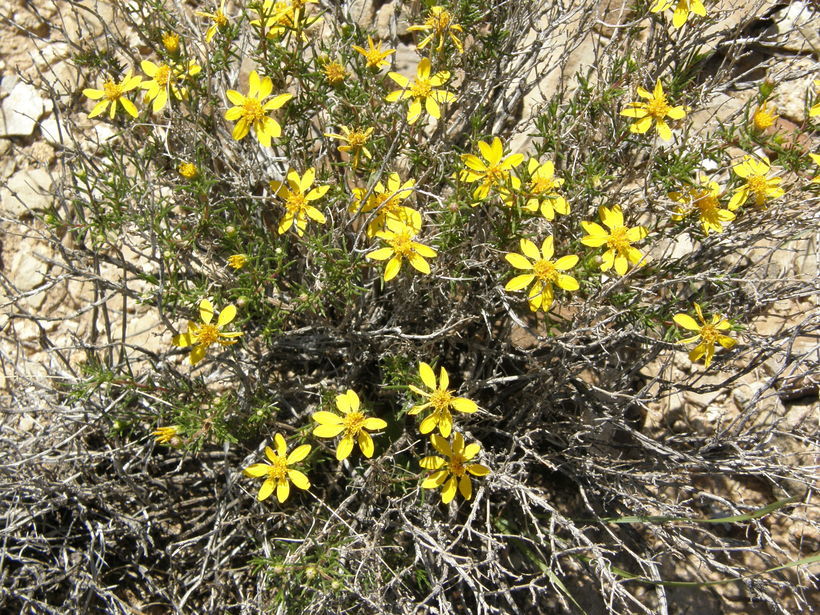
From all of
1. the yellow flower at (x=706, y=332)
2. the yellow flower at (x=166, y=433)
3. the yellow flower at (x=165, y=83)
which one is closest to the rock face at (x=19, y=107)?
the yellow flower at (x=165, y=83)

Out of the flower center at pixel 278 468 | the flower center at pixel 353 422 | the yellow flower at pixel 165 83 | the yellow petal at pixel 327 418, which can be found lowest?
the flower center at pixel 278 468

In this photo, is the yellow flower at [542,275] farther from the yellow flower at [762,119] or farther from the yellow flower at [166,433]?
the yellow flower at [166,433]

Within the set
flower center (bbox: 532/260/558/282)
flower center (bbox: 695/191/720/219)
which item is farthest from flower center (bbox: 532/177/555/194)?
flower center (bbox: 695/191/720/219)

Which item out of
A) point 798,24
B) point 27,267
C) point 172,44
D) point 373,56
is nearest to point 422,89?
point 373,56

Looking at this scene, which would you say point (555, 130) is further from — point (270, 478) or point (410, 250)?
point (270, 478)

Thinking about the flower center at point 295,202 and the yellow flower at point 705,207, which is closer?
the yellow flower at point 705,207

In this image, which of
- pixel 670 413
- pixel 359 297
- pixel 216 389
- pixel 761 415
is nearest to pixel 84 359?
pixel 216 389

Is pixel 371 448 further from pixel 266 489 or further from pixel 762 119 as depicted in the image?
pixel 762 119
